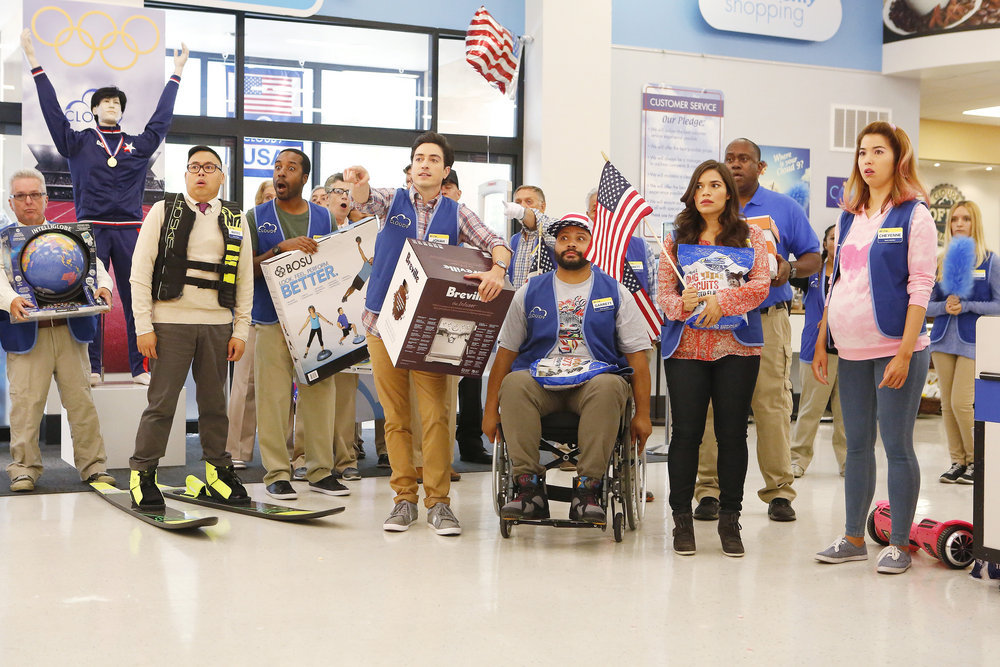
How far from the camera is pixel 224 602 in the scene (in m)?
3.07

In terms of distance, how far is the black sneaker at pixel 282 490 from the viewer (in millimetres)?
4770

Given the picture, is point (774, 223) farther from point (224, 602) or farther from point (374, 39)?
point (374, 39)

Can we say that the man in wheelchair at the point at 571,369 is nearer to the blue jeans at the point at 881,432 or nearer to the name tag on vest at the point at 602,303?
the name tag on vest at the point at 602,303

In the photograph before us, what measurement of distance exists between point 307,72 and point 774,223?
432 cm

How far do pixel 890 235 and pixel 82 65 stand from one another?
5.13m

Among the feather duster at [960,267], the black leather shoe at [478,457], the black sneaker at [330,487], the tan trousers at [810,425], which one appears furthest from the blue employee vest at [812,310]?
the black sneaker at [330,487]

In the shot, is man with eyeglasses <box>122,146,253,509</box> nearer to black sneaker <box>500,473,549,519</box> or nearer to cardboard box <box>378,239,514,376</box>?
cardboard box <box>378,239,514,376</box>

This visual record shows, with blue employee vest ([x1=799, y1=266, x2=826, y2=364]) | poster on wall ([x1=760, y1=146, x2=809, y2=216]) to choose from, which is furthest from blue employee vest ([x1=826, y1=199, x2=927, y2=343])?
poster on wall ([x1=760, y1=146, x2=809, y2=216])

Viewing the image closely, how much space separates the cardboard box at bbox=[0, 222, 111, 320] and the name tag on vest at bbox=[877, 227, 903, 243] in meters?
3.70

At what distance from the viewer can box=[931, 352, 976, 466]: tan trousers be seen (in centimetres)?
577

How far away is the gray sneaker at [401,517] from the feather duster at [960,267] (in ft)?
12.2

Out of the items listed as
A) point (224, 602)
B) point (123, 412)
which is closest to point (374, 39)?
point (123, 412)

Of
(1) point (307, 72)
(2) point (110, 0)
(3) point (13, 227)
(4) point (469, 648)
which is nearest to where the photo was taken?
(4) point (469, 648)

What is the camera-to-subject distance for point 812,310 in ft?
18.6
